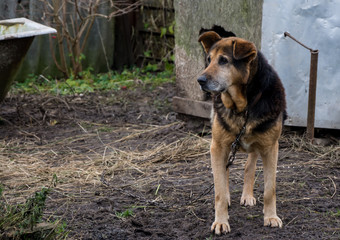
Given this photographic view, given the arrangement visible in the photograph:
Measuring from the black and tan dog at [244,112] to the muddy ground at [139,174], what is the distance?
1.01ft

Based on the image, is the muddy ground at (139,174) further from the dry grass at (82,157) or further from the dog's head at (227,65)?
the dog's head at (227,65)

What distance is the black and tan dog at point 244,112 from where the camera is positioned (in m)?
3.73

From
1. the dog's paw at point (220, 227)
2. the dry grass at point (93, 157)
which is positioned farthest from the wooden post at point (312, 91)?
the dog's paw at point (220, 227)

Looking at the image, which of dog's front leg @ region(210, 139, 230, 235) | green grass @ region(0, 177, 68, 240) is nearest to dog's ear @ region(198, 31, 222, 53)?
dog's front leg @ region(210, 139, 230, 235)

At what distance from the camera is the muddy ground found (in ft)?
13.1

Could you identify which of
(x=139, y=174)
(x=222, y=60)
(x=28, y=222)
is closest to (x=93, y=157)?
(x=139, y=174)

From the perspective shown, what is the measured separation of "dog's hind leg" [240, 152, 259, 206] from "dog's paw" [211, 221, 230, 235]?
0.63m

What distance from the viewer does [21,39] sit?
22.6 ft

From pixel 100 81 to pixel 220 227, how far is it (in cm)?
705

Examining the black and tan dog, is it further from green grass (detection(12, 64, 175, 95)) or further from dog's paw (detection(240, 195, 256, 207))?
green grass (detection(12, 64, 175, 95))

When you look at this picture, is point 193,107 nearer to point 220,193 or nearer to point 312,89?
point 312,89

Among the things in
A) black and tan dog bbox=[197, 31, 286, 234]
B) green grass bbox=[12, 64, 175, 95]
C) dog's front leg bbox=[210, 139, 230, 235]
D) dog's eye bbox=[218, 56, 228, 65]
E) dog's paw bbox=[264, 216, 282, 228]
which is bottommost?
green grass bbox=[12, 64, 175, 95]

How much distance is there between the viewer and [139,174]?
539 cm

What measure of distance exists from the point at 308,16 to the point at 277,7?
1.23ft
